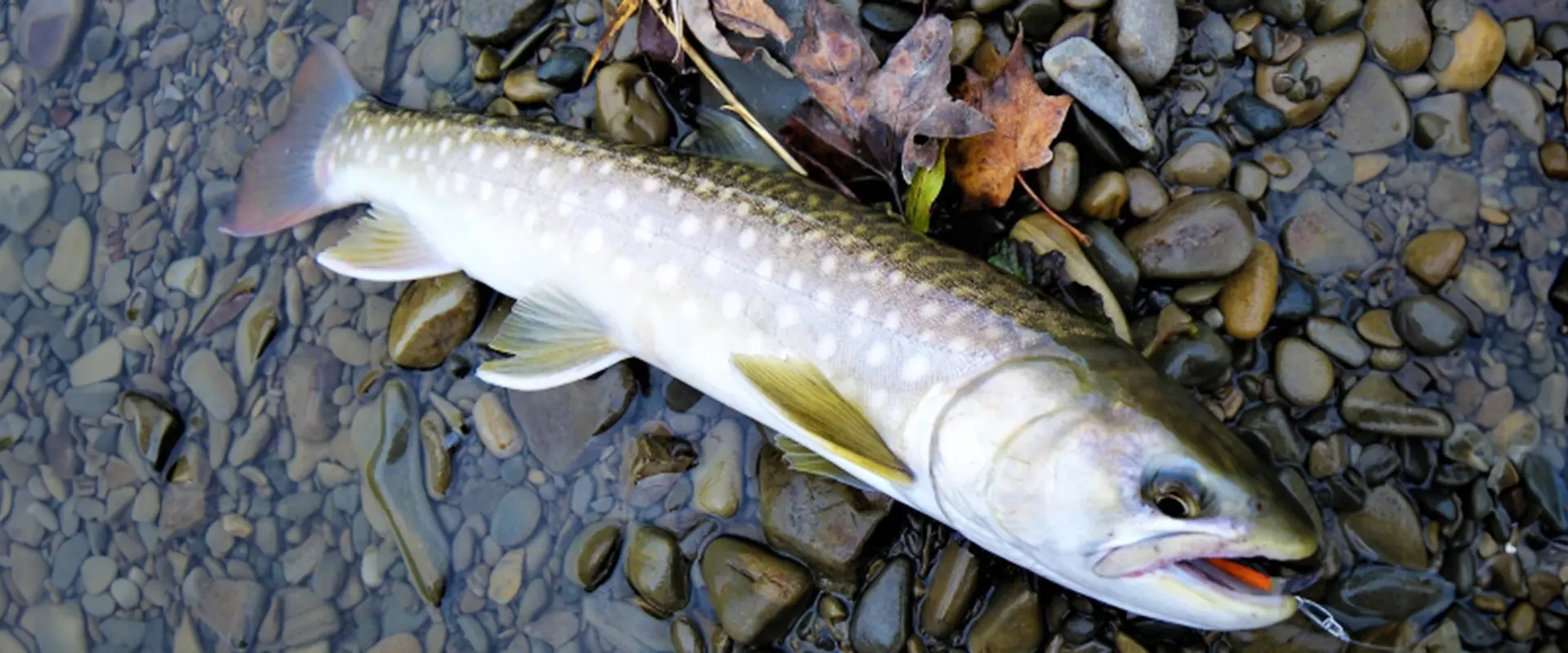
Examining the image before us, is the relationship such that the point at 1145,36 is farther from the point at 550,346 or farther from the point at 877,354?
the point at 550,346

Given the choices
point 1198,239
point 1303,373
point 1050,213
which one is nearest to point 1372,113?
point 1198,239

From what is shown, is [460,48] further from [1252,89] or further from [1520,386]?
[1520,386]

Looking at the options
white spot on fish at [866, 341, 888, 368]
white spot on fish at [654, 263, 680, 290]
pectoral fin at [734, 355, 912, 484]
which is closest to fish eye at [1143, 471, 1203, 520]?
pectoral fin at [734, 355, 912, 484]

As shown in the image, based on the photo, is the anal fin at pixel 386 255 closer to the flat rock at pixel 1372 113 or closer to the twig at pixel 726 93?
the twig at pixel 726 93

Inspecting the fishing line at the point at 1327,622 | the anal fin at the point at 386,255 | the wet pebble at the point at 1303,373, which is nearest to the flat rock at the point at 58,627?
the anal fin at the point at 386,255

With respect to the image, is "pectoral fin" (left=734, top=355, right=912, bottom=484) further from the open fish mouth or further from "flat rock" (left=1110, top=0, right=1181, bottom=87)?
"flat rock" (left=1110, top=0, right=1181, bottom=87)

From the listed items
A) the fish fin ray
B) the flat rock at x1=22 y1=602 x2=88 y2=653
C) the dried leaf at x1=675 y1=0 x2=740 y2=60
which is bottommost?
the flat rock at x1=22 y1=602 x2=88 y2=653
